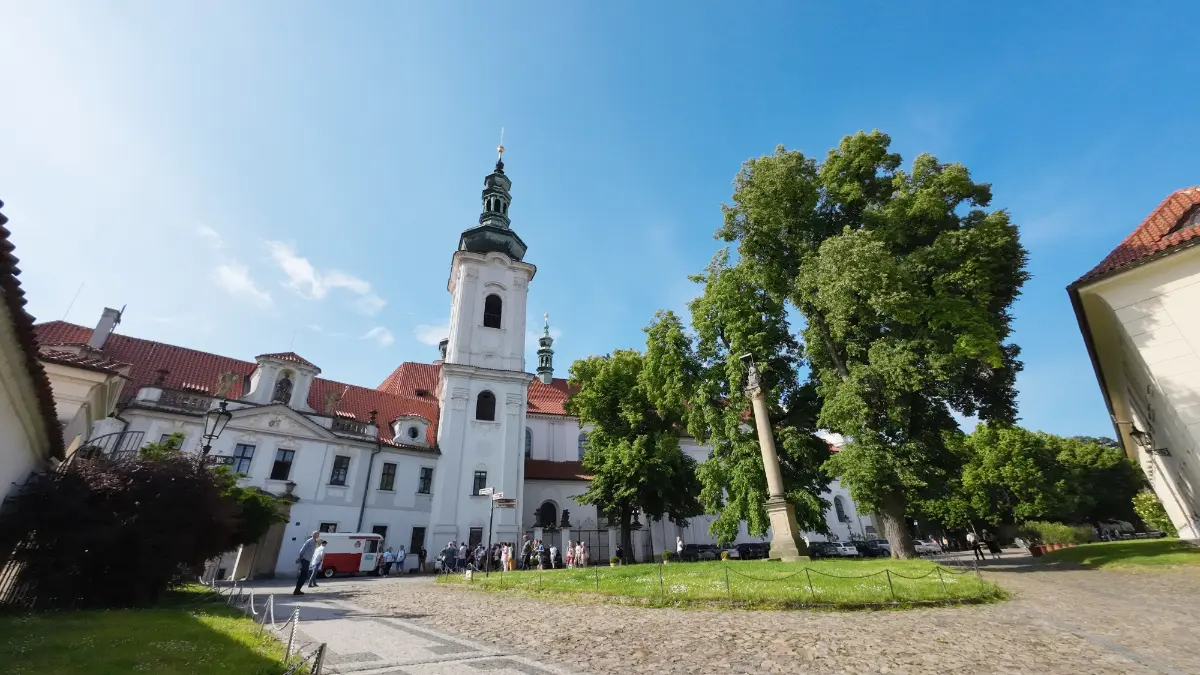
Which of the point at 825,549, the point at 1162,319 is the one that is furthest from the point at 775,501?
the point at 825,549

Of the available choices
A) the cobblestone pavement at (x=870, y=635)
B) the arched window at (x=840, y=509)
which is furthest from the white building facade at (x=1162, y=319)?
the arched window at (x=840, y=509)

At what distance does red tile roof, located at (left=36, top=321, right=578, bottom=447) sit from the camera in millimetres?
25031

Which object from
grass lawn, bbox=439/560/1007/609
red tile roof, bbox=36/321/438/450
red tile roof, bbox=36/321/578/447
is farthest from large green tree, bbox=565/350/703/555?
grass lawn, bbox=439/560/1007/609

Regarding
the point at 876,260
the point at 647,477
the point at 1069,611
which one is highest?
the point at 876,260

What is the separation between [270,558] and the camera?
79.0 feet

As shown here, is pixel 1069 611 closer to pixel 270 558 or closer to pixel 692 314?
pixel 692 314

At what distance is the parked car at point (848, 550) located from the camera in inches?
1355

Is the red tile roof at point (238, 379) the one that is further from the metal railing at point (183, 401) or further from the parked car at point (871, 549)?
the parked car at point (871, 549)

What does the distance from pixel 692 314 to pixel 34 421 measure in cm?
1934

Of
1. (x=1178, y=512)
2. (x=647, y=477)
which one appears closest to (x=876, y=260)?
(x=647, y=477)

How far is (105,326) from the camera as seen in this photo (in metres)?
25.4

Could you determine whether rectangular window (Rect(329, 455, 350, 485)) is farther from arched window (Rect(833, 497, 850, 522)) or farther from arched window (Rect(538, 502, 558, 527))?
arched window (Rect(833, 497, 850, 522))

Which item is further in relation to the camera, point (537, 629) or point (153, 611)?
point (153, 611)

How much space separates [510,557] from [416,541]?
24.7ft
